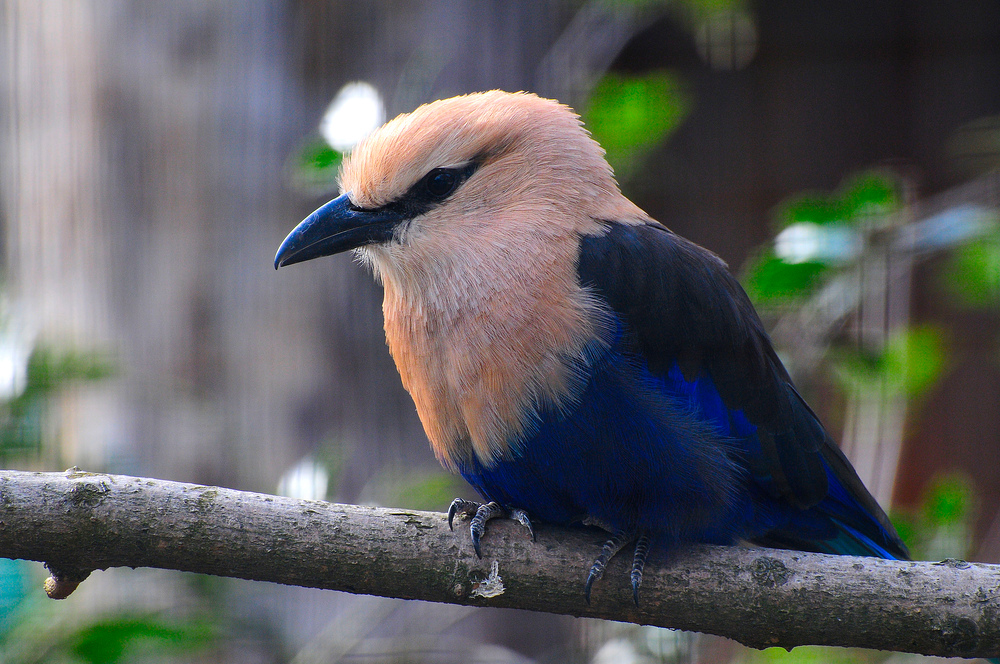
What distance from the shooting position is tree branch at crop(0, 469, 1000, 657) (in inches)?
58.4

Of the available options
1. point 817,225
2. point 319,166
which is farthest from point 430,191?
point 817,225

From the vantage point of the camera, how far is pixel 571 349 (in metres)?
1.70

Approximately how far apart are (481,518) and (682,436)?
0.45m

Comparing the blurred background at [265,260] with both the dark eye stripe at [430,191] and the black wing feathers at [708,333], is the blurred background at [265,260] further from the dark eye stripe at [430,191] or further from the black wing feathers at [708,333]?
the dark eye stripe at [430,191]

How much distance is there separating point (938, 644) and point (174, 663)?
87.1 inches

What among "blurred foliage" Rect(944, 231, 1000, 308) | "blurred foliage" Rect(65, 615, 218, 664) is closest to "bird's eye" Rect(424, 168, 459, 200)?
"blurred foliage" Rect(65, 615, 218, 664)

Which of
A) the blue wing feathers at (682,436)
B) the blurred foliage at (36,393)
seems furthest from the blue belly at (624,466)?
the blurred foliage at (36,393)

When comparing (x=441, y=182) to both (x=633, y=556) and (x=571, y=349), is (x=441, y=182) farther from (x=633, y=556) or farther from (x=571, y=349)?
(x=633, y=556)

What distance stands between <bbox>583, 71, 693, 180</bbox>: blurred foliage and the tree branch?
4.10 feet

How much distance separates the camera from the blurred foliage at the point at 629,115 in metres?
2.37

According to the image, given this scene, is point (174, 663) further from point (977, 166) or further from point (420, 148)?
point (977, 166)

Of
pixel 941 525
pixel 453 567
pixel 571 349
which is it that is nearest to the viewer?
pixel 453 567

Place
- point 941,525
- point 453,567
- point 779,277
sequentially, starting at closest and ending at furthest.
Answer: point 453,567 < point 779,277 < point 941,525

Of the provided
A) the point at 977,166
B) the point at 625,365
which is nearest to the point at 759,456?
the point at 625,365
